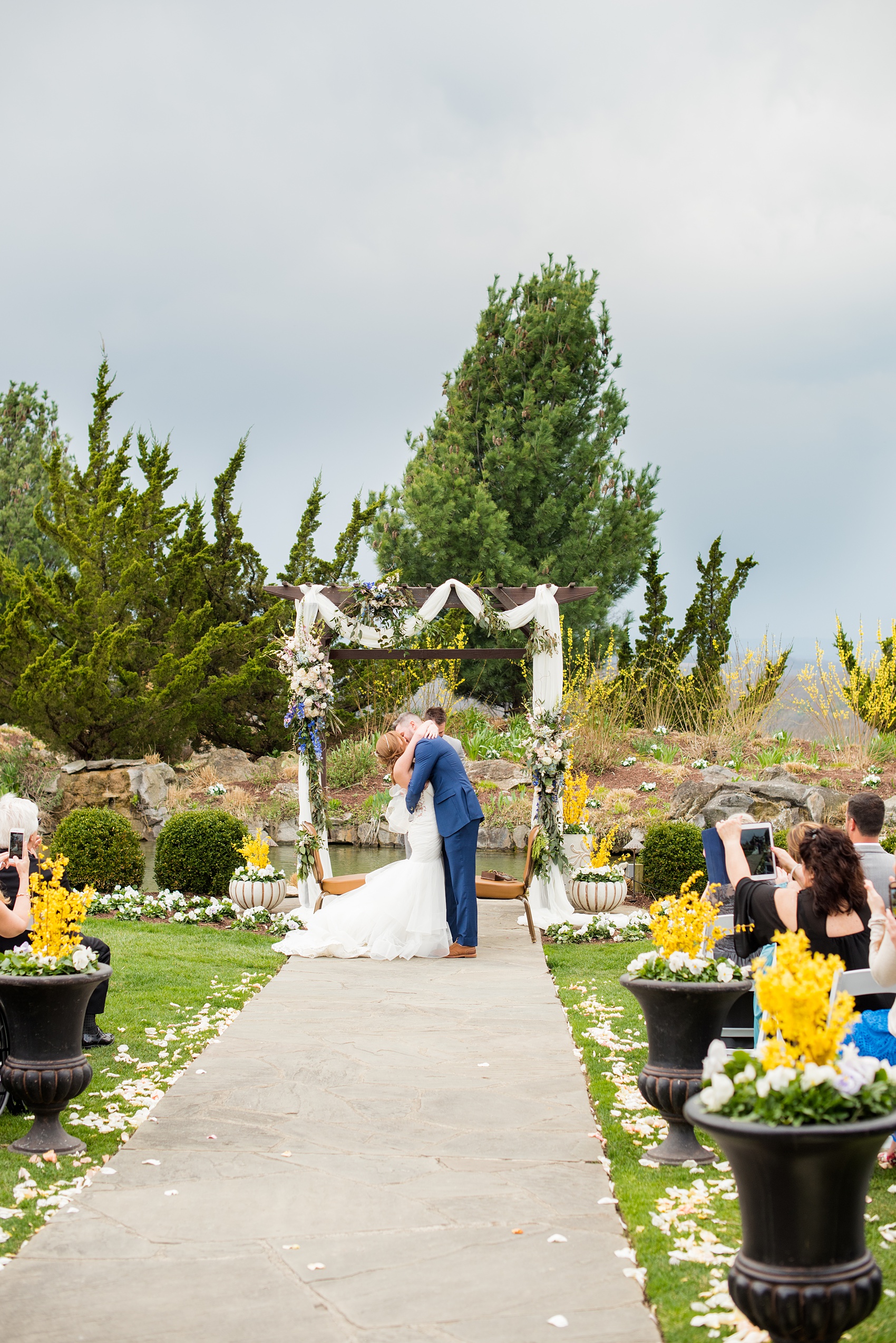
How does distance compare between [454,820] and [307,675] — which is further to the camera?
[307,675]

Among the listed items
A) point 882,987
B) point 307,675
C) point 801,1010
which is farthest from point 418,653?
point 801,1010

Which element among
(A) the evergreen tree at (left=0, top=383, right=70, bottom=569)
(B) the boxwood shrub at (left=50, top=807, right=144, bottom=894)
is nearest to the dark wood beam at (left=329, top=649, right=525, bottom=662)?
(B) the boxwood shrub at (left=50, top=807, right=144, bottom=894)

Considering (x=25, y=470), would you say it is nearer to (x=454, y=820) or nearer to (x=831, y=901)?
(x=454, y=820)

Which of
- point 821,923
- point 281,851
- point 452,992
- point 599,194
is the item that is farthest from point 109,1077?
point 281,851

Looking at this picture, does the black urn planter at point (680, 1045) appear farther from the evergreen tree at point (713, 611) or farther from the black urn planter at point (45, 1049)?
the evergreen tree at point (713, 611)

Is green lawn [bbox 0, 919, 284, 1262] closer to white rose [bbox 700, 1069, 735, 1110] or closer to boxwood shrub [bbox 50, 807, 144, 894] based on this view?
boxwood shrub [bbox 50, 807, 144, 894]

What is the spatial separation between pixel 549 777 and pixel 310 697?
7.95 feet

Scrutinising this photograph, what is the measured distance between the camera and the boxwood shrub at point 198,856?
36.4 ft

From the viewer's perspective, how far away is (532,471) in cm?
2162

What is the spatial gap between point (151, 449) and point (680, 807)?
13.3m

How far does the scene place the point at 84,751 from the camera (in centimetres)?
1872

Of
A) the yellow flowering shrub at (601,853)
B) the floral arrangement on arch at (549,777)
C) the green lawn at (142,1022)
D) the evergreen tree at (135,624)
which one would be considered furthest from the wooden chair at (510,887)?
the evergreen tree at (135,624)

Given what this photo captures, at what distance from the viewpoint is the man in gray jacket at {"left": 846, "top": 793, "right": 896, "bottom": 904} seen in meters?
4.35

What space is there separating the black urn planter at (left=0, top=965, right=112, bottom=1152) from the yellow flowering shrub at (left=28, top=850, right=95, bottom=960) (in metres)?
0.14
